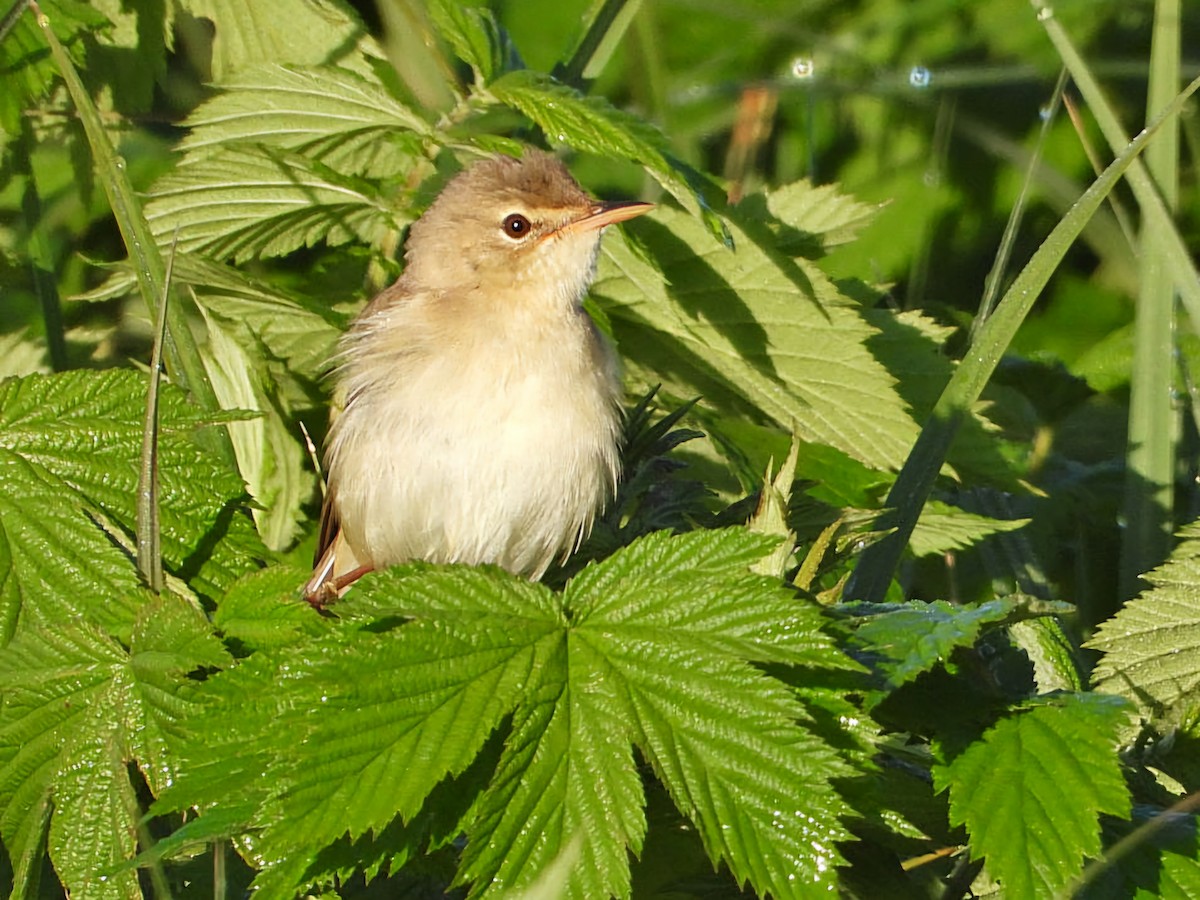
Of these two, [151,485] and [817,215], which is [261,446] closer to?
[151,485]

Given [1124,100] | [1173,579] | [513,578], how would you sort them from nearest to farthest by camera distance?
[513,578] < [1173,579] < [1124,100]

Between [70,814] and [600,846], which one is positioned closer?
[600,846]

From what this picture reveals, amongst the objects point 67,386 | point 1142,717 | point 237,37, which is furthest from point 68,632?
point 237,37

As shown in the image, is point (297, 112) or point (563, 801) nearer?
point (563, 801)

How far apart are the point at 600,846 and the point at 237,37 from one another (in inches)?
88.5

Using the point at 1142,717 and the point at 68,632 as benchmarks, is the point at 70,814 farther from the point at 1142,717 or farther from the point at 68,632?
the point at 1142,717

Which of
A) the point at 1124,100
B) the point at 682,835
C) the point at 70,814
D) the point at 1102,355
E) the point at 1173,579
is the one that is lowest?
the point at 70,814

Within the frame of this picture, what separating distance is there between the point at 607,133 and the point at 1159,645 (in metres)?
1.18

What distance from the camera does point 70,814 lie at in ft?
6.36

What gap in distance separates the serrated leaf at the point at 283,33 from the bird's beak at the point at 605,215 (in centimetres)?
73

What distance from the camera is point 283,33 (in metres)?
3.36

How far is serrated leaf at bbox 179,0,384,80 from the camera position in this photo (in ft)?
10.9

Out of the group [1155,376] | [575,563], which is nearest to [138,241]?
[575,563]

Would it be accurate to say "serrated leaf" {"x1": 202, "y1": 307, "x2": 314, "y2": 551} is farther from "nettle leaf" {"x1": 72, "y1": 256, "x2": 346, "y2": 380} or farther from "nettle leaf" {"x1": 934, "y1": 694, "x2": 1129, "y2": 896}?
"nettle leaf" {"x1": 934, "y1": 694, "x2": 1129, "y2": 896}
